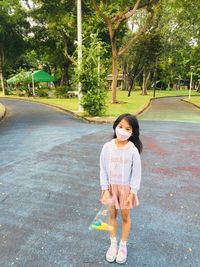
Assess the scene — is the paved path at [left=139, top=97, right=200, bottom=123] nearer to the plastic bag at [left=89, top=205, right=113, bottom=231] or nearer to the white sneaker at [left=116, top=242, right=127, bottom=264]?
the plastic bag at [left=89, top=205, right=113, bottom=231]

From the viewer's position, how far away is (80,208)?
172 inches

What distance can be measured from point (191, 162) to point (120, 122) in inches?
178

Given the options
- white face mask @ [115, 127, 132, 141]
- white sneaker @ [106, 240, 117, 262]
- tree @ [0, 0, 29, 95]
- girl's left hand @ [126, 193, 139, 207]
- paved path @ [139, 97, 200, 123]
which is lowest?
paved path @ [139, 97, 200, 123]

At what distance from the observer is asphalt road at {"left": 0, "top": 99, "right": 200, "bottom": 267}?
3.24 meters

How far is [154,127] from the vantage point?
12078mm

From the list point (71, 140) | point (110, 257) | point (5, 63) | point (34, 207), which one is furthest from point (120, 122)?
point (5, 63)

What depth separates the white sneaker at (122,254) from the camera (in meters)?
3.12

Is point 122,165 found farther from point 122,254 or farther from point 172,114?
point 172,114

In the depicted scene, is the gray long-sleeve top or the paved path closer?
the gray long-sleeve top

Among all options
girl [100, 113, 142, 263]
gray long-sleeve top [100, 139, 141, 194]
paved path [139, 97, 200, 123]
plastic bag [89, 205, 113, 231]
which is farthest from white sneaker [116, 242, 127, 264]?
paved path [139, 97, 200, 123]

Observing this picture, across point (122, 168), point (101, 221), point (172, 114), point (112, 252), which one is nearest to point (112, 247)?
point (112, 252)

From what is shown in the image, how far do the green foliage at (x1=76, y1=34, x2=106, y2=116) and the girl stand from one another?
1191cm

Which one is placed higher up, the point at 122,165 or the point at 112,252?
the point at 122,165

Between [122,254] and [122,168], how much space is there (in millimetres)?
968
